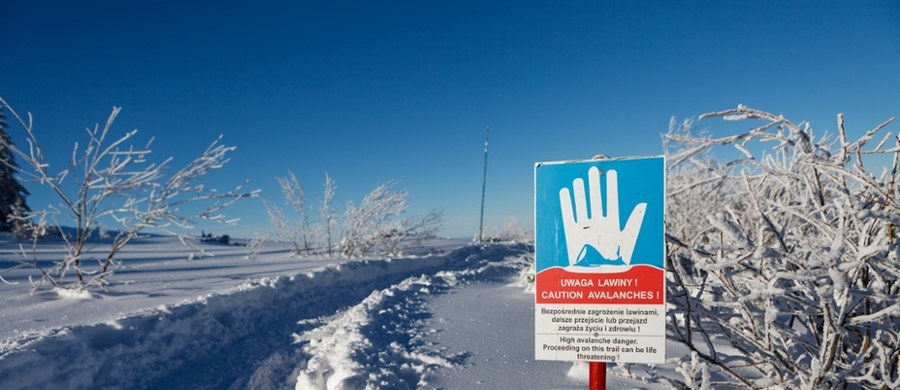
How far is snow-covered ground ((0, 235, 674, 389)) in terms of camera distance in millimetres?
3539

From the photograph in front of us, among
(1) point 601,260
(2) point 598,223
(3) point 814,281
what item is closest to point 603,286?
(1) point 601,260

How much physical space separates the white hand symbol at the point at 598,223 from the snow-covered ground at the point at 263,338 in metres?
1.71

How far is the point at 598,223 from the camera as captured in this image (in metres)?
1.80

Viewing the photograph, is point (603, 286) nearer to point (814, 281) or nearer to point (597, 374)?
point (597, 374)

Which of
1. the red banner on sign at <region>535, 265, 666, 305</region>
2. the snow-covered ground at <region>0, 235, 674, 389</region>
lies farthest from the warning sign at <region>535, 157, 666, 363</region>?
the snow-covered ground at <region>0, 235, 674, 389</region>

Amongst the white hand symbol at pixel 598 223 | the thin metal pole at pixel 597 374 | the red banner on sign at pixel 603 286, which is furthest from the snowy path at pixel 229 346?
the white hand symbol at pixel 598 223

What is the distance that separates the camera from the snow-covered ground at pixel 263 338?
354 cm

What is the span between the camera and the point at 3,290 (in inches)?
249

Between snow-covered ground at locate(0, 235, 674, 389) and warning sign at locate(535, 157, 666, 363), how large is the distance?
150 centimetres

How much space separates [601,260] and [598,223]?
145mm

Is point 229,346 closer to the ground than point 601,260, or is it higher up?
closer to the ground

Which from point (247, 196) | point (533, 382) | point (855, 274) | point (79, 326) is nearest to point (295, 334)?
point (79, 326)

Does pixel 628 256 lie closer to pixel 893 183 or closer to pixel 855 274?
pixel 855 274

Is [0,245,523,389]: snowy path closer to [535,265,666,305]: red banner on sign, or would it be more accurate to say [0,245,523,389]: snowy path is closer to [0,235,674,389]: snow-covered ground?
[0,235,674,389]: snow-covered ground
